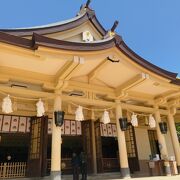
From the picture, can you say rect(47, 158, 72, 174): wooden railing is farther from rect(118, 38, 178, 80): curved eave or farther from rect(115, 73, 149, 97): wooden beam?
rect(118, 38, 178, 80): curved eave

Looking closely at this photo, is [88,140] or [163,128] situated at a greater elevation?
[163,128]

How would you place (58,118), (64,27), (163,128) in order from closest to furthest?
(58,118) → (163,128) → (64,27)

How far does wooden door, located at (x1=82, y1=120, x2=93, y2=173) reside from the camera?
34.5 feet

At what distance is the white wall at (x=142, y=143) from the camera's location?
44.1ft

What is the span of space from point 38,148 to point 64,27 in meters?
6.96

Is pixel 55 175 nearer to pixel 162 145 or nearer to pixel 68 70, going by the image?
pixel 68 70

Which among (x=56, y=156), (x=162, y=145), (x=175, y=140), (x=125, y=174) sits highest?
(x=175, y=140)

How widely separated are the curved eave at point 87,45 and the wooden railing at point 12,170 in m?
6.02

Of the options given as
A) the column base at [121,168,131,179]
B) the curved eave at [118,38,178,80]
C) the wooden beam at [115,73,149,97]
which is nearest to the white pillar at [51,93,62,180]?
the column base at [121,168,131,179]

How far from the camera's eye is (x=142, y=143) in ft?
45.0

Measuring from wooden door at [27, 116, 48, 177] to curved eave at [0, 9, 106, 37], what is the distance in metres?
4.30

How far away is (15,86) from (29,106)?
185cm

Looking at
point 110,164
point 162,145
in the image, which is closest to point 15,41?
point 110,164

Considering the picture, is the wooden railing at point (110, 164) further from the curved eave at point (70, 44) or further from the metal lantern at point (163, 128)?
the curved eave at point (70, 44)
